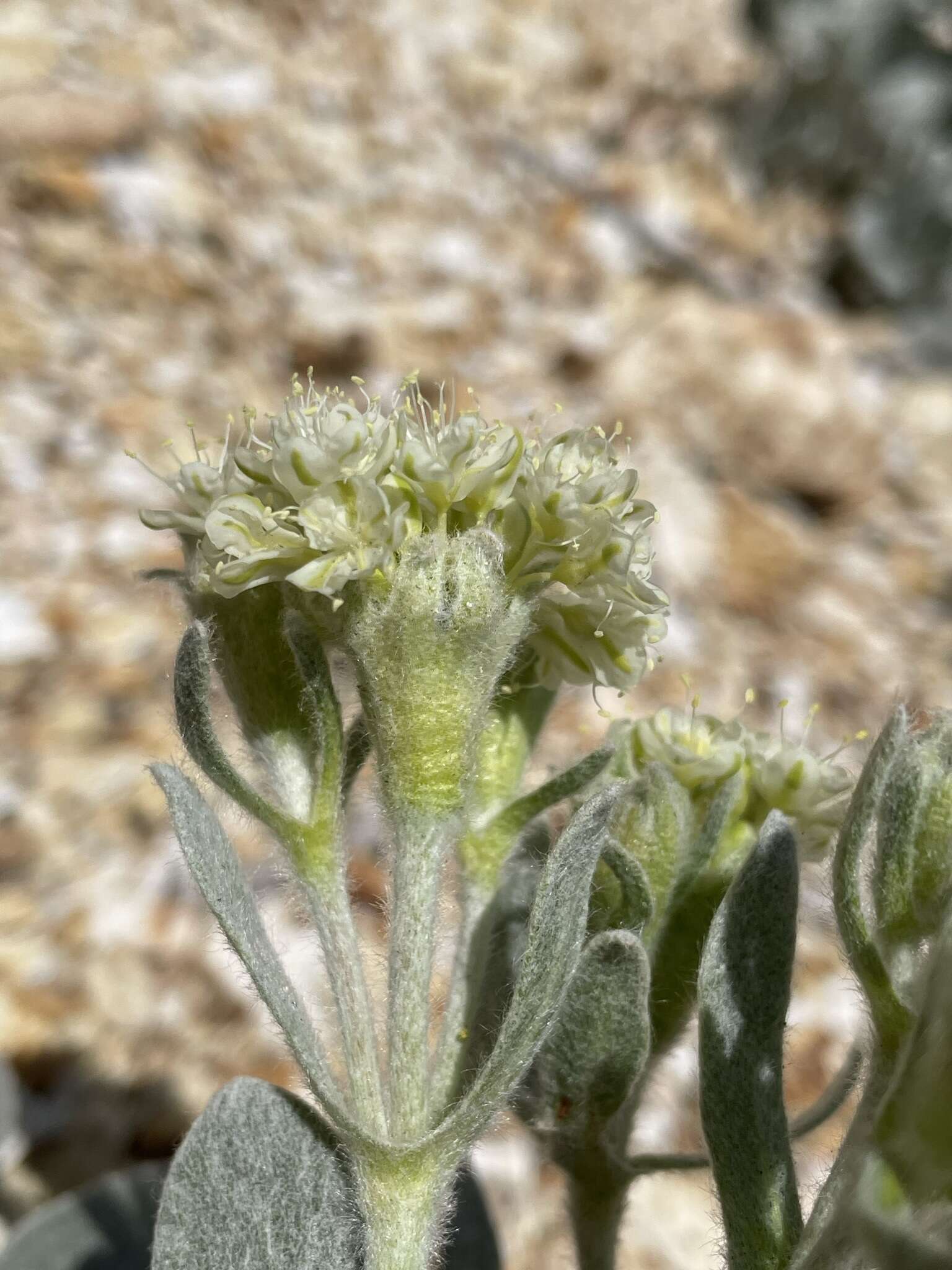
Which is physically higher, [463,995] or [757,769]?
[757,769]

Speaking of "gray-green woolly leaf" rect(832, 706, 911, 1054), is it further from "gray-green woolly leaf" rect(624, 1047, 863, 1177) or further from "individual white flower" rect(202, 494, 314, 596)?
"individual white flower" rect(202, 494, 314, 596)

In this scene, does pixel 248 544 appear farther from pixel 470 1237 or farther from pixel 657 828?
pixel 470 1237

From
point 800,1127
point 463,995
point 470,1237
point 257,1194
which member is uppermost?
point 463,995

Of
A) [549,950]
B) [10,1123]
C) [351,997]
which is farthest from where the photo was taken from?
[10,1123]

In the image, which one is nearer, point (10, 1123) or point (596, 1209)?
point (596, 1209)

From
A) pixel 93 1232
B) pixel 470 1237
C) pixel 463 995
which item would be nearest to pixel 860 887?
pixel 463 995

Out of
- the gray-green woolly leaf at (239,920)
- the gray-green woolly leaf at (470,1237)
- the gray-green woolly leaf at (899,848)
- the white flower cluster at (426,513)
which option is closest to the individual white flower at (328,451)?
the white flower cluster at (426,513)

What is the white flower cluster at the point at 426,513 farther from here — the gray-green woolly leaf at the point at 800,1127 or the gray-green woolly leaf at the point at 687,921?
the gray-green woolly leaf at the point at 800,1127

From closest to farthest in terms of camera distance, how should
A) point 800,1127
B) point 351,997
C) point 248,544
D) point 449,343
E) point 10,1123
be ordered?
point 248,544, point 351,997, point 800,1127, point 10,1123, point 449,343
